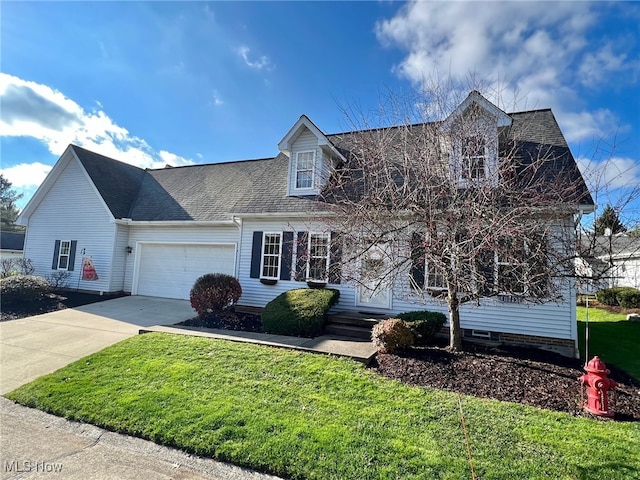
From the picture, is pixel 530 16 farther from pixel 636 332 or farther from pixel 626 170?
pixel 636 332

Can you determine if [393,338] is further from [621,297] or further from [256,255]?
[621,297]

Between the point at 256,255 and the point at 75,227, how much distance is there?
33.0 ft

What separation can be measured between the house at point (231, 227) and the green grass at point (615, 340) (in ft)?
2.91

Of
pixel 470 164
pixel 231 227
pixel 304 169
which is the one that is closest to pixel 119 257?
pixel 231 227

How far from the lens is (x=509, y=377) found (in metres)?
5.59

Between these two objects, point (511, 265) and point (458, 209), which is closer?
point (458, 209)

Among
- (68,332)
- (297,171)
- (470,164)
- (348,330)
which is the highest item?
(297,171)

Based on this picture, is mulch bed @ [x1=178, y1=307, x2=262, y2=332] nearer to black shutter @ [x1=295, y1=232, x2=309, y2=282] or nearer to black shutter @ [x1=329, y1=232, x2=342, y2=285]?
black shutter @ [x1=295, y1=232, x2=309, y2=282]

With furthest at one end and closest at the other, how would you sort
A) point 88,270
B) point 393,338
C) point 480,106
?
point 88,270 < point 480,106 < point 393,338

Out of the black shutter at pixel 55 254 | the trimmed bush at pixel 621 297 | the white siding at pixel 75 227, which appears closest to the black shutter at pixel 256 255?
the white siding at pixel 75 227

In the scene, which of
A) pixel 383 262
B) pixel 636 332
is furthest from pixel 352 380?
pixel 636 332

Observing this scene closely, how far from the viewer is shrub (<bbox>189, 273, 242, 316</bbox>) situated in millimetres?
10044

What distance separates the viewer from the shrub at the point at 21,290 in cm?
1153

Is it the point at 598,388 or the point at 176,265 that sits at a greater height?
the point at 176,265
